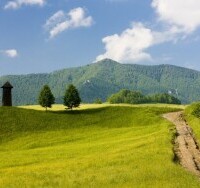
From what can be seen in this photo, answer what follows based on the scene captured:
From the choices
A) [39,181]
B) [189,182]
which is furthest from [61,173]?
[189,182]

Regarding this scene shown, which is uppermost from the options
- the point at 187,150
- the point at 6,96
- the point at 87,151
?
the point at 6,96

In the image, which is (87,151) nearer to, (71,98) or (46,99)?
(71,98)

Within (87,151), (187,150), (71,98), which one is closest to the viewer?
(187,150)

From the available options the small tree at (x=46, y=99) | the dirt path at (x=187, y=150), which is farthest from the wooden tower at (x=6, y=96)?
the dirt path at (x=187, y=150)

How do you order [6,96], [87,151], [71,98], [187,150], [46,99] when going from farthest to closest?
1. [6,96]
2. [46,99]
3. [71,98]
4. [87,151]
5. [187,150]

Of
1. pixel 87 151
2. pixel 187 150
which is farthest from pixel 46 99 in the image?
pixel 187 150

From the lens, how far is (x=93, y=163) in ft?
147

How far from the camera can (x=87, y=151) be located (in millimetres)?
62469

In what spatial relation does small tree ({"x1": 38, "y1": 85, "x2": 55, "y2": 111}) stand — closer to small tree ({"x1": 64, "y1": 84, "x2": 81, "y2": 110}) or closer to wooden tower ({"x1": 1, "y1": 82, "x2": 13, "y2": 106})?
small tree ({"x1": 64, "y1": 84, "x2": 81, "y2": 110})

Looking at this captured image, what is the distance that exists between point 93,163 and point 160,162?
21.5ft

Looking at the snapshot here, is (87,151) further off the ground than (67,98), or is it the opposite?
(67,98)

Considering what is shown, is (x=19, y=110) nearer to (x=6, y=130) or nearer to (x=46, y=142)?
(x=6, y=130)

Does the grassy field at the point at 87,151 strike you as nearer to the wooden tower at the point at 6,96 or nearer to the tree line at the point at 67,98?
the tree line at the point at 67,98

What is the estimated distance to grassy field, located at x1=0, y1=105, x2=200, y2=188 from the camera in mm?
35619
